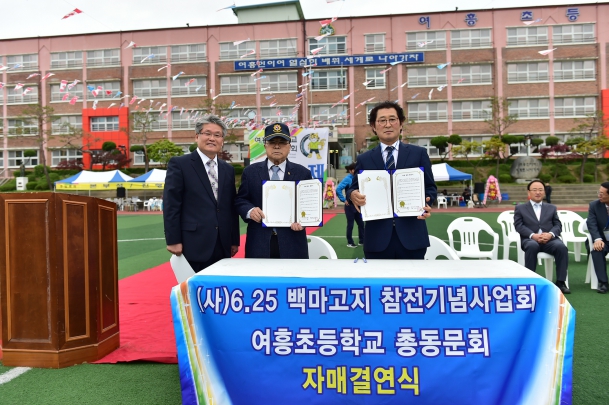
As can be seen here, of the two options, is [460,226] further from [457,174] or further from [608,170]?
[608,170]

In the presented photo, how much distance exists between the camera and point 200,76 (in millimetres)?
40281

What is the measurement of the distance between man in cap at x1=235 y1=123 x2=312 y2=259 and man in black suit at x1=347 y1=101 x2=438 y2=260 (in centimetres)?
47

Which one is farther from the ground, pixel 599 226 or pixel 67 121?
pixel 67 121

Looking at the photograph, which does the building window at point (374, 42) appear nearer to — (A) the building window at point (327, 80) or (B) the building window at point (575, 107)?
(A) the building window at point (327, 80)

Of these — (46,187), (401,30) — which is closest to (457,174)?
(401,30)

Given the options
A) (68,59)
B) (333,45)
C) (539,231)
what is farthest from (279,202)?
(68,59)

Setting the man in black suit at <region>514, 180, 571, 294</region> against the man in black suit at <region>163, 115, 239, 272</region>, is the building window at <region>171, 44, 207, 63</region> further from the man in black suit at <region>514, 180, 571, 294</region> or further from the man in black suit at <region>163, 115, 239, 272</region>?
the man in black suit at <region>163, 115, 239, 272</region>

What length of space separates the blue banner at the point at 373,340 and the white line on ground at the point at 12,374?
59.0 inches

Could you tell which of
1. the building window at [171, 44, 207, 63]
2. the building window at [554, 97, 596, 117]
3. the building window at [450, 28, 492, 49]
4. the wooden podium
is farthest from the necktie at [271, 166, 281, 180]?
the building window at [171, 44, 207, 63]

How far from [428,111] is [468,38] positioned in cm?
708

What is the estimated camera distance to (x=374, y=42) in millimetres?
39219

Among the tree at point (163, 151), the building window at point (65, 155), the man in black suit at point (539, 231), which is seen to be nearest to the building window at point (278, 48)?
the tree at point (163, 151)

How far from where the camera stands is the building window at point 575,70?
37.1 meters

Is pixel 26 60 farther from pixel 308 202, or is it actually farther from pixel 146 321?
pixel 308 202
